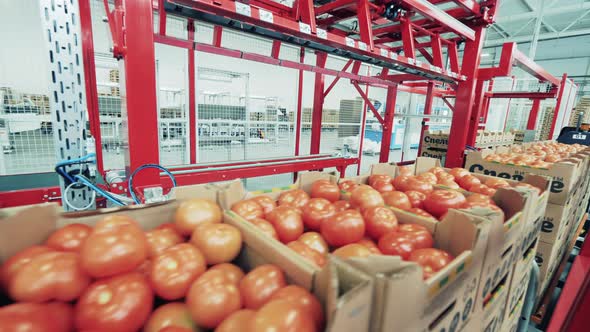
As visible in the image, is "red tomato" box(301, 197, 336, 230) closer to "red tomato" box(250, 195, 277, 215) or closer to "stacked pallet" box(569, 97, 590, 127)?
"red tomato" box(250, 195, 277, 215)

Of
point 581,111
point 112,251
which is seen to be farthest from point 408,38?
point 581,111

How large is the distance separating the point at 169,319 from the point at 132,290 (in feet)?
0.36

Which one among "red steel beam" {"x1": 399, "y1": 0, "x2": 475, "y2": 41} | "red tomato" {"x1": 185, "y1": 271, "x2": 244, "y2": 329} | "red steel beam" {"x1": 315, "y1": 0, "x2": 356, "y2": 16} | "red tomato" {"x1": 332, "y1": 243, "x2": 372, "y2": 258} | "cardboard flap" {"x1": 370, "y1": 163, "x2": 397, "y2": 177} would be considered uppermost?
"red steel beam" {"x1": 315, "y1": 0, "x2": 356, "y2": 16}

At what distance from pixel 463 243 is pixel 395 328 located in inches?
18.7

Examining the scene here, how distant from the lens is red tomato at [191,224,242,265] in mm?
803

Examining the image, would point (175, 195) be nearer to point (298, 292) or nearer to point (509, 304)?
point (298, 292)

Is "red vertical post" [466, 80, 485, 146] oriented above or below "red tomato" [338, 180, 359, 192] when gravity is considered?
above

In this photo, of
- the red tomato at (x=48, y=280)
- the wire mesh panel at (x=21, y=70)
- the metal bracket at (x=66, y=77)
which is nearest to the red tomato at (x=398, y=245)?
the red tomato at (x=48, y=280)

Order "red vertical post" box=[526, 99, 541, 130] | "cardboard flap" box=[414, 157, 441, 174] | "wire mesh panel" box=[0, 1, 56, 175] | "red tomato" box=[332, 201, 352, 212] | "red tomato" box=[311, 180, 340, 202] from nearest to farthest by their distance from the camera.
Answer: "red tomato" box=[332, 201, 352, 212] < "red tomato" box=[311, 180, 340, 202] < "cardboard flap" box=[414, 157, 441, 174] < "wire mesh panel" box=[0, 1, 56, 175] < "red vertical post" box=[526, 99, 541, 130]

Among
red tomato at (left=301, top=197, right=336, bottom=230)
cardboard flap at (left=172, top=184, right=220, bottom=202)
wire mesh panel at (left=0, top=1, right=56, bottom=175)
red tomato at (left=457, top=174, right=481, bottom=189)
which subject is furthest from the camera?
wire mesh panel at (left=0, top=1, right=56, bottom=175)

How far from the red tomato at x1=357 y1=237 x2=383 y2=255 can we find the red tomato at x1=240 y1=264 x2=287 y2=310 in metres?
0.38

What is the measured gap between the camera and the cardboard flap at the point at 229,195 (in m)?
1.07

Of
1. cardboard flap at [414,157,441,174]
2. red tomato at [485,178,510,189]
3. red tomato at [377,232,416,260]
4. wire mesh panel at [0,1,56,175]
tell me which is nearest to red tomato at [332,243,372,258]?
red tomato at [377,232,416,260]

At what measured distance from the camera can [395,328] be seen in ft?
1.85
